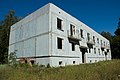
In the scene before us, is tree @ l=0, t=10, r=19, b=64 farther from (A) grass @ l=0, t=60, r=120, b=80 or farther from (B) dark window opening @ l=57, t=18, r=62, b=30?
(A) grass @ l=0, t=60, r=120, b=80

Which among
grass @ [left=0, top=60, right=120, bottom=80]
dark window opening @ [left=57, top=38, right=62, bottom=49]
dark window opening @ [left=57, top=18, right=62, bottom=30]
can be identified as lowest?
grass @ [left=0, top=60, right=120, bottom=80]

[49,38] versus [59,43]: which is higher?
[49,38]

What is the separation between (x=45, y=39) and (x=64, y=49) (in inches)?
138

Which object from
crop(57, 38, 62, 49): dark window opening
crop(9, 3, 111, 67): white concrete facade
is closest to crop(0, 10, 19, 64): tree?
crop(9, 3, 111, 67): white concrete facade

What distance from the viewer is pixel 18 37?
28312 mm

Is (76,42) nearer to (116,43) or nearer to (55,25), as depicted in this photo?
(55,25)

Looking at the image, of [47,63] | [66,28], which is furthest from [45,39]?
[66,28]

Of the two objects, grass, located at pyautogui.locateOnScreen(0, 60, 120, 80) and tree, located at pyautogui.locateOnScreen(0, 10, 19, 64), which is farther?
tree, located at pyautogui.locateOnScreen(0, 10, 19, 64)

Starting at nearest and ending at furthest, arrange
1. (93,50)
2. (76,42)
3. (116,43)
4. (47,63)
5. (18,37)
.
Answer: (47,63) < (76,42) < (18,37) < (93,50) < (116,43)

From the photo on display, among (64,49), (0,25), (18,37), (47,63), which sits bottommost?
(47,63)

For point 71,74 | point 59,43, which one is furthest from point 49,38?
point 71,74

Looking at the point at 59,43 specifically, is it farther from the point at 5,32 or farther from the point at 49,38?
the point at 5,32

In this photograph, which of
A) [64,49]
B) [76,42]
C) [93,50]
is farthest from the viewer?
[93,50]

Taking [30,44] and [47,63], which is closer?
[47,63]
